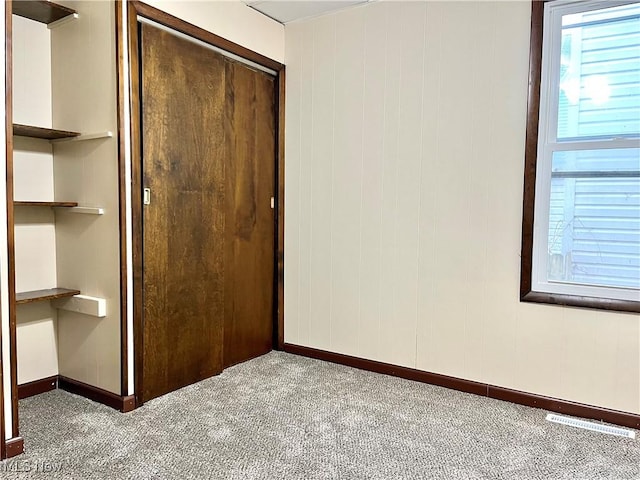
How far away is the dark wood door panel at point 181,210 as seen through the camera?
102 inches

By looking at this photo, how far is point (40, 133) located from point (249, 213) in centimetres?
133

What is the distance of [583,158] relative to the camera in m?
2.53

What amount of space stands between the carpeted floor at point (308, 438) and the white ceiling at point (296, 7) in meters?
2.40

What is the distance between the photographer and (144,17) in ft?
8.21

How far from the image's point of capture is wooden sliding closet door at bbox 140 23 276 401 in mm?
2605

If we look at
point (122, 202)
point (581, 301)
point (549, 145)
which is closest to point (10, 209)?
point (122, 202)

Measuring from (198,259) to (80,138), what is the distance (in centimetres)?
91

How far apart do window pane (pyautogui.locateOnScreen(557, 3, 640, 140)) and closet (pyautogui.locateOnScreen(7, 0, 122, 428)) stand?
2.35 metres

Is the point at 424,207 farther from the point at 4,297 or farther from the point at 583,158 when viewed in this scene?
Result: the point at 4,297

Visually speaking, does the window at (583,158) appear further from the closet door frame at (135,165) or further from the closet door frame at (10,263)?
the closet door frame at (10,263)

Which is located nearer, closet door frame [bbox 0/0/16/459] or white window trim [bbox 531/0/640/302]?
closet door frame [bbox 0/0/16/459]

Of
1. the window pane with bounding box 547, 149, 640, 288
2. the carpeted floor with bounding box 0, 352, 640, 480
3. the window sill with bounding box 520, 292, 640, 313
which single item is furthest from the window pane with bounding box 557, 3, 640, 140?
the carpeted floor with bounding box 0, 352, 640, 480

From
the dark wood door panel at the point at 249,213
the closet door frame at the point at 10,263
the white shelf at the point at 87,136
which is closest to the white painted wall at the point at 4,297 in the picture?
the closet door frame at the point at 10,263

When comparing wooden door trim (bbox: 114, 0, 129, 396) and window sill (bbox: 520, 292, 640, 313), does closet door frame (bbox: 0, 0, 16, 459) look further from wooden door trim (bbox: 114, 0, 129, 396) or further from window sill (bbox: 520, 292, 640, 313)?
window sill (bbox: 520, 292, 640, 313)
